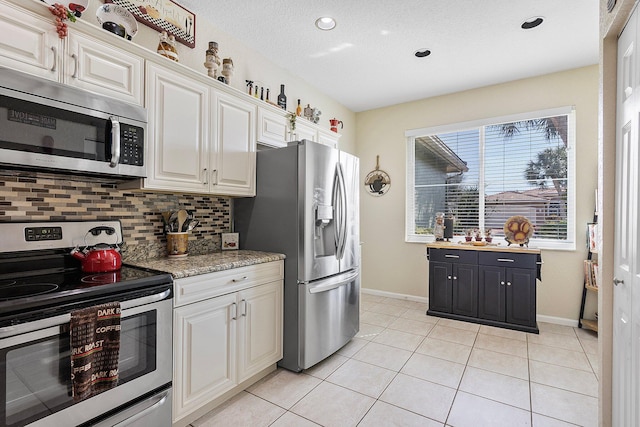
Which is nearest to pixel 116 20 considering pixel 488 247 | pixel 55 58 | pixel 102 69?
pixel 102 69

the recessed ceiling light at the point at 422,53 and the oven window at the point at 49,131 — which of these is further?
the recessed ceiling light at the point at 422,53

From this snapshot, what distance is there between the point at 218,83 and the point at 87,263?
1.45 meters

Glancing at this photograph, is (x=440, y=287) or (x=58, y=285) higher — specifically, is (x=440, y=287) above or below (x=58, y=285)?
below

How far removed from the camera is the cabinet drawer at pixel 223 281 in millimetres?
1775

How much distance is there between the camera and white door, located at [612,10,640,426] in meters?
1.28

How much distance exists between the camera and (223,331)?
2012 mm

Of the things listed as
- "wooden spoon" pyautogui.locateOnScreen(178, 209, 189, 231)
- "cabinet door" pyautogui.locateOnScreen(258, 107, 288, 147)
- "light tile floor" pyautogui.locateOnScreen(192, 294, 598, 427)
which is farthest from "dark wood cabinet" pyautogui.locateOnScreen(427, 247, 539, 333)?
"wooden spoon" pyautogui.locateOnScreen(178, 209, 189, 231)

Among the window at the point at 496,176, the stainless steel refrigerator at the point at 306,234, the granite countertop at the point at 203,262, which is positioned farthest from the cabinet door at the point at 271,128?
the window at the point at 496,176

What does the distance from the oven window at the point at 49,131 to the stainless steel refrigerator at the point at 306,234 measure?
120cm

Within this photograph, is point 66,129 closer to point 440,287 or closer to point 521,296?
point 440,287

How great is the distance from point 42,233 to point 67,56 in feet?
3.04

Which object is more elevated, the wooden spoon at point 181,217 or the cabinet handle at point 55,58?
the cabinet handle at point 55,58

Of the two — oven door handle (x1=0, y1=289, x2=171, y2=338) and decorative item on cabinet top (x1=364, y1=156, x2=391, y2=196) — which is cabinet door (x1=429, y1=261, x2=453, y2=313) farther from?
oven door handle (x1=0, y1=289, x2=171, y2=338)

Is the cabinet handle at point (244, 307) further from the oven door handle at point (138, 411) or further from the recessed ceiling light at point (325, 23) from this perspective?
the recessed ceiling light at point (325, 23)
